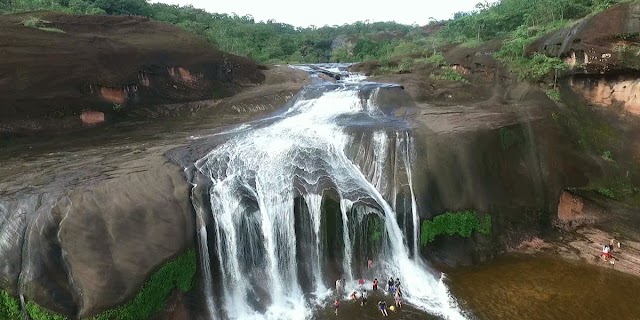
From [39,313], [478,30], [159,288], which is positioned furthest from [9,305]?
[478,30]

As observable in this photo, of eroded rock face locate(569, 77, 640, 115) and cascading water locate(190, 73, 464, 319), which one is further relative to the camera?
eroded rock face locate(569, 77, 640, 115)

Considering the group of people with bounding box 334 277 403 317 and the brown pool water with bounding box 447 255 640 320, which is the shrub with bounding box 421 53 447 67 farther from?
the group of people with bounding box 334 277 403 317

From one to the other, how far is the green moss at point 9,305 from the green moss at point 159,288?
1.89m

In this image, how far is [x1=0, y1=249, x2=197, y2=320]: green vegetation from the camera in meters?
10.3

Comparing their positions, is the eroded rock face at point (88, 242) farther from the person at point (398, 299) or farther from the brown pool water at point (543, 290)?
the brown pool water at point (543, 290)

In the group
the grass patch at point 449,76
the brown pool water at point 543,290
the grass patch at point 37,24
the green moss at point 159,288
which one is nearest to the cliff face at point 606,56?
the grass patch at point 449,76

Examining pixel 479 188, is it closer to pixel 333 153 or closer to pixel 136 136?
pixel 333 153

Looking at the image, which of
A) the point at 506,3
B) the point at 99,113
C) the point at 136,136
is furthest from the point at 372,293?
the point at 506,3

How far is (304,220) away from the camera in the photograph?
49.5 feet

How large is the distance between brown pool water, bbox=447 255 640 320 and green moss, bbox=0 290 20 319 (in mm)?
12958

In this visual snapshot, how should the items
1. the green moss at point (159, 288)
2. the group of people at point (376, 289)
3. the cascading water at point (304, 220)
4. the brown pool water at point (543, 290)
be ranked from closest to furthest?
1. the green moss at point (159, 288)
2. the brown pool water at point (543, 290)
3. the group of people at point (376, 289)
4. the cascading water at point (304, 220)

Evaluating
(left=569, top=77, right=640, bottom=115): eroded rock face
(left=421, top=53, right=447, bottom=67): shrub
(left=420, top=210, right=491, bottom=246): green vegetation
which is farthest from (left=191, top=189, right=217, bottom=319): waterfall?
(left=421, top=53, right=447, bottom=67): shrub

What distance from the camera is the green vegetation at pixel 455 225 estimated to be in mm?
16250

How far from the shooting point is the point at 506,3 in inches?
1363
